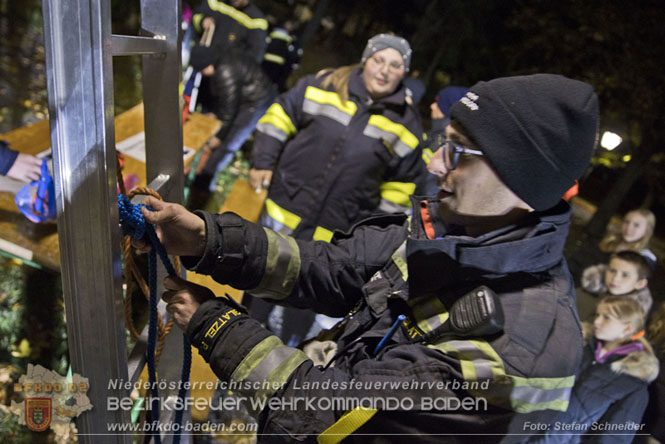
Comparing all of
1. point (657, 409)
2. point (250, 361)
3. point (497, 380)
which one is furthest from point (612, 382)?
point (250, 361)

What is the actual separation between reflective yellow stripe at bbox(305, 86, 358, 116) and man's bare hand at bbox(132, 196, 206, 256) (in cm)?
137

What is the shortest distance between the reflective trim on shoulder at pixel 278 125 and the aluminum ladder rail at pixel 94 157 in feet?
4.20

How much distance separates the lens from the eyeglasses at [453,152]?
3.68 ft

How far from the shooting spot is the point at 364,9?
3.57 metres

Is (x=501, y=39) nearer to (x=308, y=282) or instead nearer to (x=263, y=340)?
Answer: (x=308, y=282)

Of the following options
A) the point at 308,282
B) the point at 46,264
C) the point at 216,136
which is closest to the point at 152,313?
the point at 308,282

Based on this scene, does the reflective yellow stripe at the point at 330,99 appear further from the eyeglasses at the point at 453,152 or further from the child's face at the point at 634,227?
the child's face at the point at 634,227

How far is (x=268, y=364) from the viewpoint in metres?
1.01

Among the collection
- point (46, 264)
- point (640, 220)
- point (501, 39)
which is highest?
point (501, 39)

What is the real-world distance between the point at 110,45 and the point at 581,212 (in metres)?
2.82

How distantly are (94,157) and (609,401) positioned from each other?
2.20m

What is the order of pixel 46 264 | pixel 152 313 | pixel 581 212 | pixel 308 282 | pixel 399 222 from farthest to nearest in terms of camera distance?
pixel 581 212 < pixel 46 264 < pixel 399 222 < pixel 308 282 < pixel 152 313

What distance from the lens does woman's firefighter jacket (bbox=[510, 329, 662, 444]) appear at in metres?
1.78

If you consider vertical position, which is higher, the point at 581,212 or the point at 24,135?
the point at 24,135
